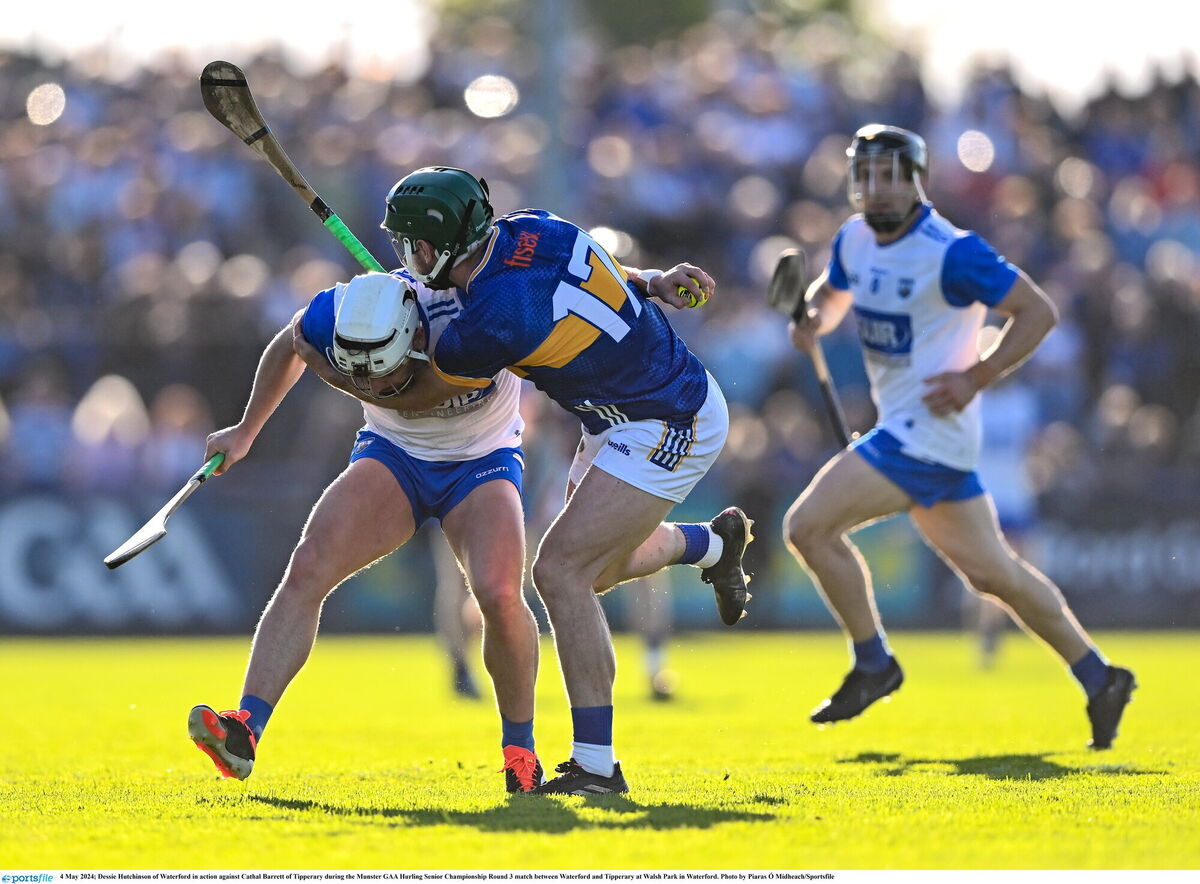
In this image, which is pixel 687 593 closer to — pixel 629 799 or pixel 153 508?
pixel 153 508

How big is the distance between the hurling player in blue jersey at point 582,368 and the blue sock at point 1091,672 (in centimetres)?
273

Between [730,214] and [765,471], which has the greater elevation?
[730,214]

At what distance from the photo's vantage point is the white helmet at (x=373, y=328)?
6559 mm

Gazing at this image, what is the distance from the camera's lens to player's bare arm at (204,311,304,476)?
725cm

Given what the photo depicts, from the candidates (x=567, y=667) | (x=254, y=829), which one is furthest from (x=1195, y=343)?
(x=254, y=829)

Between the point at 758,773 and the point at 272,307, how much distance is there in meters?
11.2

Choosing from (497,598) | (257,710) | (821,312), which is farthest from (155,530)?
(821,312)

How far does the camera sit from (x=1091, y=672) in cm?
895

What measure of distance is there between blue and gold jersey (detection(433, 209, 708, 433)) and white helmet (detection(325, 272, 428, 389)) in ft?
0.55

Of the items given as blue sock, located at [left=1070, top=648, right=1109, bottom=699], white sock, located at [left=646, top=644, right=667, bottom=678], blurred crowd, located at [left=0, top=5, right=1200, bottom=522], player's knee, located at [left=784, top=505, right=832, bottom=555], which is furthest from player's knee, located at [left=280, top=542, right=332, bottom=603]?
blurred crowd, located at [left=0, top=5, right=1200, bottom=522]

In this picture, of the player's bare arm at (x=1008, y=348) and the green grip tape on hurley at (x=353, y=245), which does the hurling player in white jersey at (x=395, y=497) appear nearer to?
the green grip tape on hurley at (x=353, y=245)

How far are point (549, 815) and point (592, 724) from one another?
22.7 inches

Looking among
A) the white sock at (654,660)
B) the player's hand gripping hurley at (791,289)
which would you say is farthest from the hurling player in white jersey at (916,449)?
the white sock at (654,660)

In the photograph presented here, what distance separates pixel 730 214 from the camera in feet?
63.1
